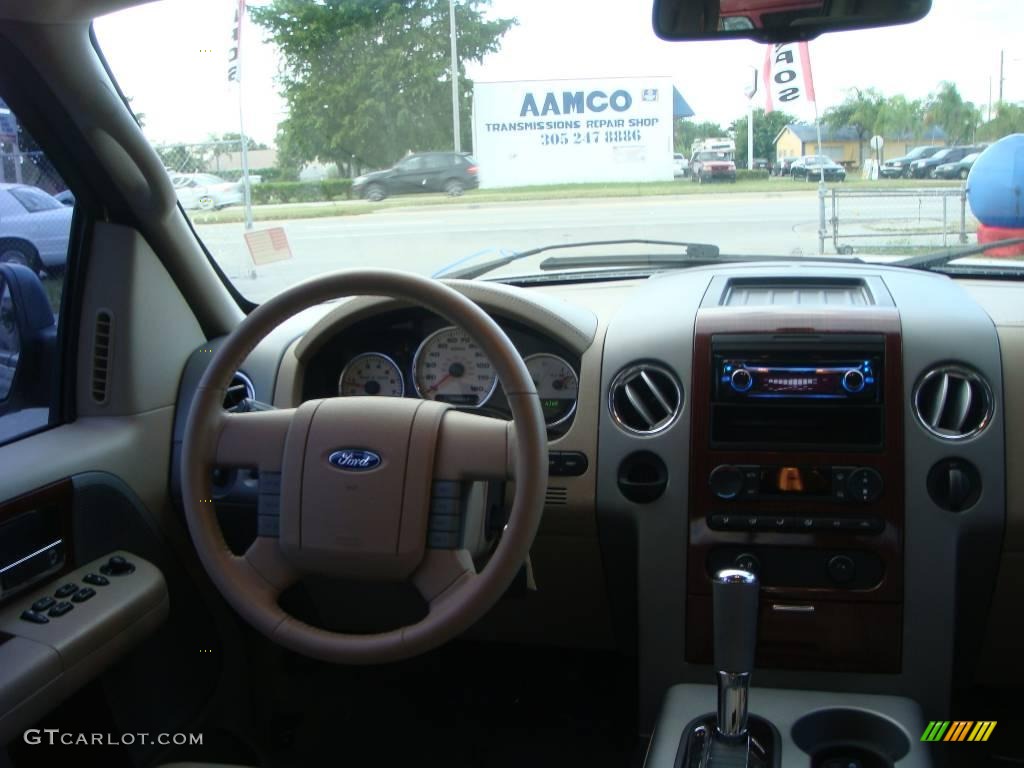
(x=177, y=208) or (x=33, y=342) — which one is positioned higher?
(x=177, y=208)

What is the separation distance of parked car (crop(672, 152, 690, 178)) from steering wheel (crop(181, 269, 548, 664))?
1.54 m

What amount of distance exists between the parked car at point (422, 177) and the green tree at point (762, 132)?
85cm

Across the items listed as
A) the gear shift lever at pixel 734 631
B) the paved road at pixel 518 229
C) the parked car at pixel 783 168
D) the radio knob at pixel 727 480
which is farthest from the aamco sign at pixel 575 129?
the gear shift lever at pixel 734 631

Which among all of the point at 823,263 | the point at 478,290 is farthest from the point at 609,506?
the point at 823,263

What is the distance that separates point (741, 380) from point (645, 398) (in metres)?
0.27

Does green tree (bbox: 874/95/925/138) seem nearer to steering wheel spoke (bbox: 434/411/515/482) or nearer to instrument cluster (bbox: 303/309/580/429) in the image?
instrument cluster (bbox: 303/309/580/429)

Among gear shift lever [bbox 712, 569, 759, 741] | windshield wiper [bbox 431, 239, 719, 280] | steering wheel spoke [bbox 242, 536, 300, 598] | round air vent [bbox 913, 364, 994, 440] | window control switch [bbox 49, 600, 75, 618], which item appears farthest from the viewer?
windshield wiper [bbox 431, 239, 719, 280]

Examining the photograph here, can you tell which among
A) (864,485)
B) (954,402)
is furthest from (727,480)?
(954,402)

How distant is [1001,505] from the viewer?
8.44 ft

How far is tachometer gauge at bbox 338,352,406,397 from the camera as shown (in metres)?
3.00

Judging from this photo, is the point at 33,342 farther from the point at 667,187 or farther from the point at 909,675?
the point at 909,675

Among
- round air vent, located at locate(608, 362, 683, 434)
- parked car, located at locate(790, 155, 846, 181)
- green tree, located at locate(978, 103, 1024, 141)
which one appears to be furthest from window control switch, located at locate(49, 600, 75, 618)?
green tree, located at locate(978, 103, 1024, 141)

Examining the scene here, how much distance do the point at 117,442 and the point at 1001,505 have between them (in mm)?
2378

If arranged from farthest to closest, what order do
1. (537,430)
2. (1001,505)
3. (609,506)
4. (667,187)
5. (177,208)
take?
(667,187)
(177,208)
(609,506)
(1001,505)
(537,430)
